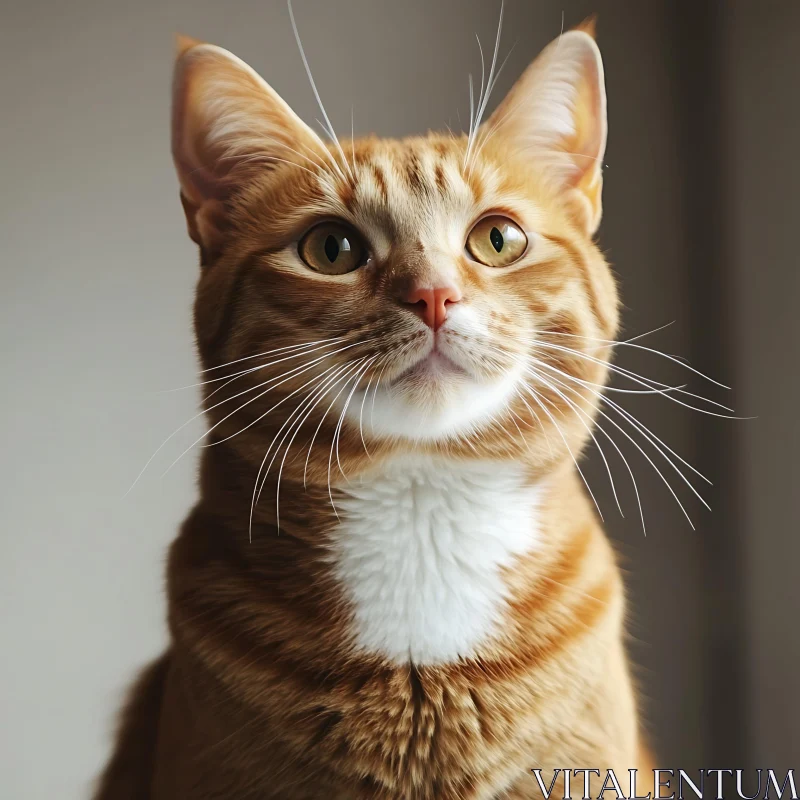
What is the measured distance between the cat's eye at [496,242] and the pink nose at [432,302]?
0.13 metres

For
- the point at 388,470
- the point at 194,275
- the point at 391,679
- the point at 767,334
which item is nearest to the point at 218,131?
the point at 194,275

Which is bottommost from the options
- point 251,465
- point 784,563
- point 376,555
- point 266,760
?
point 784,563

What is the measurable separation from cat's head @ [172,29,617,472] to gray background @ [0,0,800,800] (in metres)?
0.28

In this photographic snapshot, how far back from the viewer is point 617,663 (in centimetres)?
94

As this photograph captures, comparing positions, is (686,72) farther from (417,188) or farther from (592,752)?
(592,752)

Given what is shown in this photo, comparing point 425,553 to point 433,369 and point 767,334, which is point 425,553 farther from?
point 767,334

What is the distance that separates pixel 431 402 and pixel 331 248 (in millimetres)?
208

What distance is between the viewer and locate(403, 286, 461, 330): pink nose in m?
0.79

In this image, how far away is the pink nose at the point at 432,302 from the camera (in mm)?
792

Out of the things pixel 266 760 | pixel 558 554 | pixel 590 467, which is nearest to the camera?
pixel 266 760

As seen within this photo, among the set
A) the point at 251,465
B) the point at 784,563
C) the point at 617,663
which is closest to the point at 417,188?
the point at 251,465

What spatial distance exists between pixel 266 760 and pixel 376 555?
22cm

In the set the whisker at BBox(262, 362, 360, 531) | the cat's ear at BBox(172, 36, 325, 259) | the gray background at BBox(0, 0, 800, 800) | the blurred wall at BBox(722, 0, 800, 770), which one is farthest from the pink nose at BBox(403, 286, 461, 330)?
the blurred wall at BBox(722, 0, 800, 770)

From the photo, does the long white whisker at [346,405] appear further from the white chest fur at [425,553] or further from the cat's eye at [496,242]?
the cat's eye at [496,242]
